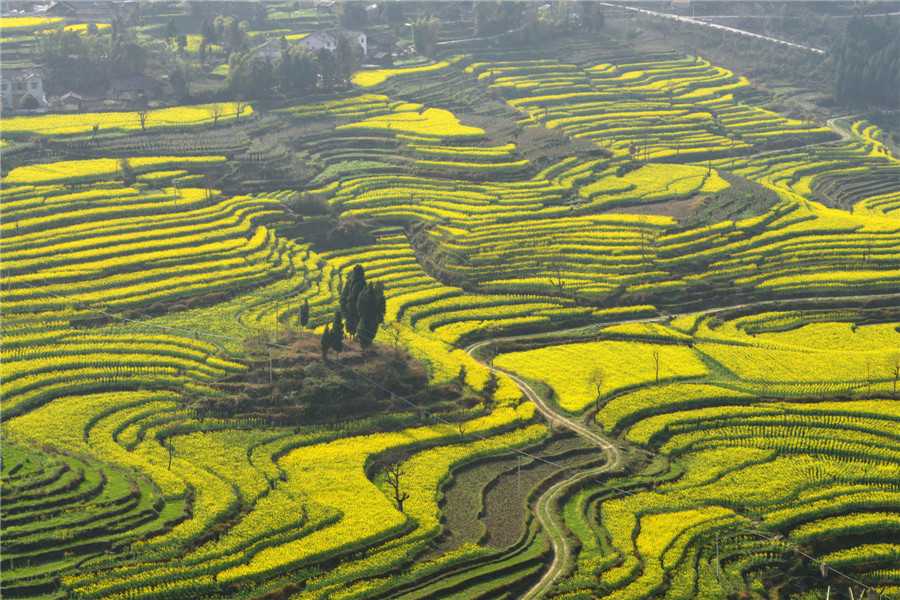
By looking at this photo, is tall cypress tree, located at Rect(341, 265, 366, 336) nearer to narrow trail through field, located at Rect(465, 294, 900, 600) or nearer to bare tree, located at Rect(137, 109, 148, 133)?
narrow trail through field, located at Rect(465, 294, 900, 600)

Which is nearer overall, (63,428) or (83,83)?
(63,428)

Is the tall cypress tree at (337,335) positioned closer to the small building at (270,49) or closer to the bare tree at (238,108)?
the bare tree at (238,108)

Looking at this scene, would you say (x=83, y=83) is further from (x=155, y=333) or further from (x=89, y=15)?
(x=155, y=333)

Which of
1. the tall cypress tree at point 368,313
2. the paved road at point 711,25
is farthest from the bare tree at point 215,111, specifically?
the paved road at point 711,25

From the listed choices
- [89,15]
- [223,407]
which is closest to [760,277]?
[223,407]

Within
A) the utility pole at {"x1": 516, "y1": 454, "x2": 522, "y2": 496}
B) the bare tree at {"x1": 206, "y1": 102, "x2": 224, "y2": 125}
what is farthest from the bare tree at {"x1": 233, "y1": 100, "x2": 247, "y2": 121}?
the utility pole at {"x1": 516, "y1": 454, "x2": 522, "y2": 496}

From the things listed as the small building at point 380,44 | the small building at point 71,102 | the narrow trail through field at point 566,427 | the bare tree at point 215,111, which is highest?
the small building at point 380,44
